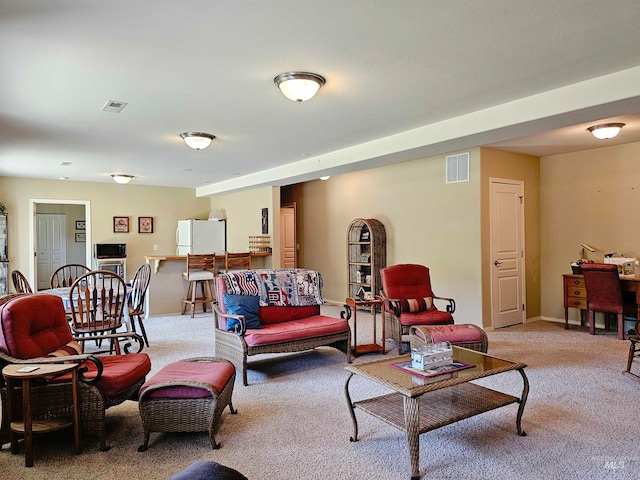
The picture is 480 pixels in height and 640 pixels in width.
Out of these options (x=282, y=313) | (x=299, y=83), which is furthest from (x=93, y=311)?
(x=299, y=83)

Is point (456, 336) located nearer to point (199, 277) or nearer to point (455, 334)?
point (455, 334)

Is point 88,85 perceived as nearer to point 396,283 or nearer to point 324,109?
point 324,109

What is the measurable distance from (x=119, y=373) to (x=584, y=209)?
6.35m

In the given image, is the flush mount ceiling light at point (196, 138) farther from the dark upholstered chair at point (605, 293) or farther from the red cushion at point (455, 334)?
the dark upholstered chair at point (605, 293)

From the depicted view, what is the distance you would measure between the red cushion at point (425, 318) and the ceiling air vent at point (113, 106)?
11.5ft

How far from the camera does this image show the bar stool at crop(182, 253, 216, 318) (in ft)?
22.9

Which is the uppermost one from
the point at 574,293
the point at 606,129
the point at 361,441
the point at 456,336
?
the point at 606,129

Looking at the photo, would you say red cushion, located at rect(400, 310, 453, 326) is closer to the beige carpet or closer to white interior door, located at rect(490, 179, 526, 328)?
the beige carpet

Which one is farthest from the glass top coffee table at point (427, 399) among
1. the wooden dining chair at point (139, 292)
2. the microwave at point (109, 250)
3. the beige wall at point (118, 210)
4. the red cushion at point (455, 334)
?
the microwave at point (109, 250)

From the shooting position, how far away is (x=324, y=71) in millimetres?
3295

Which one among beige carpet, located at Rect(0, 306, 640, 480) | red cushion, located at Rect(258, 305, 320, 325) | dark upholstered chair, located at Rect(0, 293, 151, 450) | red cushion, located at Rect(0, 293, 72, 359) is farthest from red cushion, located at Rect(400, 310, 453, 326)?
red cushion, located at Rect(0, 293, 72, 359)

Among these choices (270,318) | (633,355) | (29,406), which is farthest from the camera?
(270,318)

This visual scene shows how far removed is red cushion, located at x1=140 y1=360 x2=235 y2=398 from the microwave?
6.79m

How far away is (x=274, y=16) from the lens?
2449 mm
